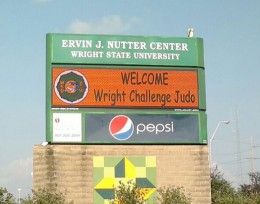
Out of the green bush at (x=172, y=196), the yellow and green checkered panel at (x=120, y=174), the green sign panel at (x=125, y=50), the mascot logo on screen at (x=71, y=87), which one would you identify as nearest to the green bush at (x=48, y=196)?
the yellow and green checkered panel at (x=120, y=174)

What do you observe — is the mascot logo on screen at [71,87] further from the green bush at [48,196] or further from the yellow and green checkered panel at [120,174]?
the green bush at [48,196]

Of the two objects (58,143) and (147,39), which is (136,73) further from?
(58,143)

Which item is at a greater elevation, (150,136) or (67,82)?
(67,82)

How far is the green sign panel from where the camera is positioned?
43250 millimetres

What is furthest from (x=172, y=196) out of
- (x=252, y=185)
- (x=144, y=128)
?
(x=252, y=185)

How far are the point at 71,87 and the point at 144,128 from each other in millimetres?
5841

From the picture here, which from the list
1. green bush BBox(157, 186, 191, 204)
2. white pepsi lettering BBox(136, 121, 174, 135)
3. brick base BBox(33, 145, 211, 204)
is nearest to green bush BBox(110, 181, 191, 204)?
green bush BBox(157, 186, 191, 204)

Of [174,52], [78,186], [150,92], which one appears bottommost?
[78,186]

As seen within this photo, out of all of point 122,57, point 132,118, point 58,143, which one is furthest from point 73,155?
point 122,57

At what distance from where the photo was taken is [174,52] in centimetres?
4472

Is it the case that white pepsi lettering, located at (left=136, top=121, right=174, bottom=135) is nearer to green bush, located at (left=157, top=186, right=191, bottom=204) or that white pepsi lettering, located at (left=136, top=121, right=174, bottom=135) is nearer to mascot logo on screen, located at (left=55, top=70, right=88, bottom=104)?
green bush, located at (left=157, top=186, right=191, bottom=204)

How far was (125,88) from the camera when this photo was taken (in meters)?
43.5

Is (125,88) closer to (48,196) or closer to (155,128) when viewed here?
(155,128)

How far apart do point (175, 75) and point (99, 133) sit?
22.9ft
